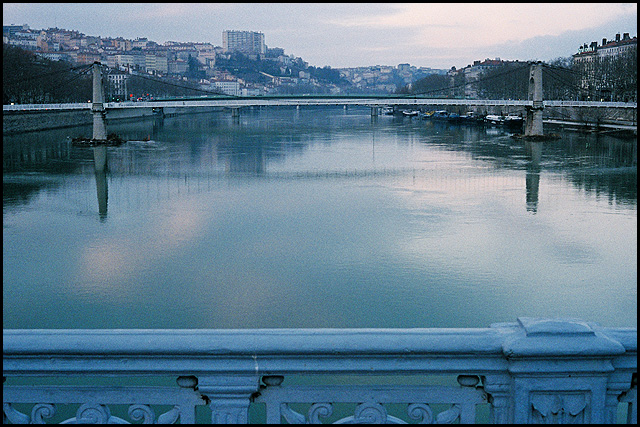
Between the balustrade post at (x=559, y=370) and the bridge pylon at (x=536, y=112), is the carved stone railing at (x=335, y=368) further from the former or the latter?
the bridge pylon at (x=536, y=112)

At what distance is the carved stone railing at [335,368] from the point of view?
138cm

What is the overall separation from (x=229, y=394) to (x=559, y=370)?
63 cm

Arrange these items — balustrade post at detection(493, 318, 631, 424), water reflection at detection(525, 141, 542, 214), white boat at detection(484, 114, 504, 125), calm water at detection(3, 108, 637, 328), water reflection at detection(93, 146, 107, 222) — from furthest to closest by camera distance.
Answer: white boat at detection(484, 114, 504, 125) < water reflection at detection(525, 141, 542, 214) < water reflection at detection(93, 146, 107, 222) < calm water at detection(3, 108, 637, 328) < balustrade post at detection(493, 318, 631, 424)

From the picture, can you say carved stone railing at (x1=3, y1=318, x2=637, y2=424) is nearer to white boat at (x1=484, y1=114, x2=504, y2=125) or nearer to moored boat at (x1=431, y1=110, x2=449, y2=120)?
white boat at (x1=484, y1=114, x2=504, y2=125)

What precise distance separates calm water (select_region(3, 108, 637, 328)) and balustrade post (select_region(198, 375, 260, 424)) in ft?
13.8

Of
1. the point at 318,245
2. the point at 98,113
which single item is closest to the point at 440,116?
the point at 98,113

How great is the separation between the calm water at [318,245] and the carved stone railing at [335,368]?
13.7 feet

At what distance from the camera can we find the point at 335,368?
1.41 m

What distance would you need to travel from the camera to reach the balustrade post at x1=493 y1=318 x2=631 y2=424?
1358 millimetres

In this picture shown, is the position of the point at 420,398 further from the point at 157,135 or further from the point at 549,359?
the point at 157,135

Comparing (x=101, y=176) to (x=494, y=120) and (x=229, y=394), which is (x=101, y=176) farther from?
(x=494, y=120)

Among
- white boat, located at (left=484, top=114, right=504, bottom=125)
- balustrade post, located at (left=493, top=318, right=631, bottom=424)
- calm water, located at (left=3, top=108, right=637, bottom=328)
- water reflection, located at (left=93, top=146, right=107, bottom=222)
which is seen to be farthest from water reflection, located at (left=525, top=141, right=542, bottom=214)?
white boat, located at (left=484, top=114, right=504, bottom=125)

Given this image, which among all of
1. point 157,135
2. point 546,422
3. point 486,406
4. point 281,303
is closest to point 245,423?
point 546,422

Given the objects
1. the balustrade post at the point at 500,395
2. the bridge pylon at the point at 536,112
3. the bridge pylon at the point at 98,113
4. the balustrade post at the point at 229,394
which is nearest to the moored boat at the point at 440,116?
the bridge pylon at the point at 536,112
